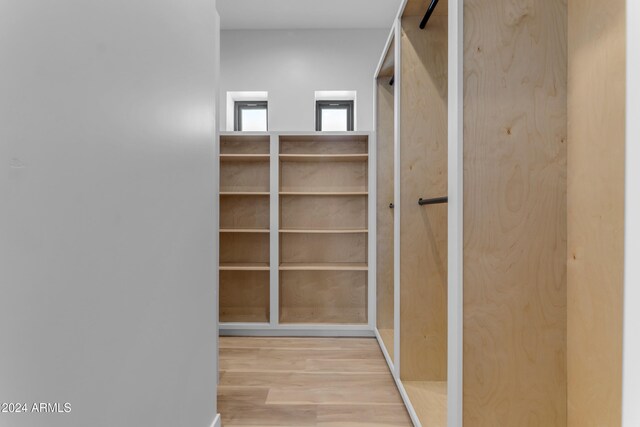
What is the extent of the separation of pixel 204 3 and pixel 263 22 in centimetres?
235

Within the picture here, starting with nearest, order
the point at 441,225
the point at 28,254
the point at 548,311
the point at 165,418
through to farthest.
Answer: the point at 28,254, the point at 165,418, the point at 548,311, the point at 441,225

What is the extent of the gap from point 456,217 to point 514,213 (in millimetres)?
181

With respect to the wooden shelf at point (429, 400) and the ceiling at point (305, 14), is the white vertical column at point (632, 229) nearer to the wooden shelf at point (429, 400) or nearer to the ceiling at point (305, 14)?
the wooden shelf at point (429, 400)

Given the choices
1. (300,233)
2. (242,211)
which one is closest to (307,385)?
(300,233)

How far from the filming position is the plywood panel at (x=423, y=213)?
1936 mm

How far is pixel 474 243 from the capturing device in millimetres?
1173

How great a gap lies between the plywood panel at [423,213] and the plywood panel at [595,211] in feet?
2.67

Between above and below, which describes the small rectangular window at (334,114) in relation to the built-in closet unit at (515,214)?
above

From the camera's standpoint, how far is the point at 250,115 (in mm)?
3916

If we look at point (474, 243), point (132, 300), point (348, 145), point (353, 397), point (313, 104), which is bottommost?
point (353, 397)

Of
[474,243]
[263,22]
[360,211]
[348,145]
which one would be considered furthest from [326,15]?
[474,243]

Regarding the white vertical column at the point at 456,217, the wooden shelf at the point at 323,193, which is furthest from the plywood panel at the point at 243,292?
the white vertical column at the point at 456,217

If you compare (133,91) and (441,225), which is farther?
(441,225)

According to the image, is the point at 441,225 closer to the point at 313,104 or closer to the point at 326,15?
the point at 313,104
